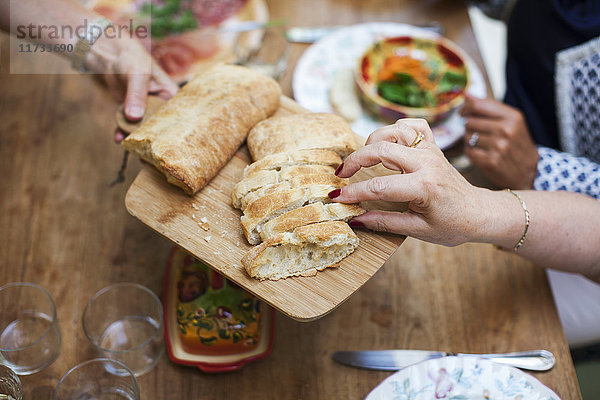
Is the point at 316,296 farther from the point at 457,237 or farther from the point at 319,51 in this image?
the point at 319,51

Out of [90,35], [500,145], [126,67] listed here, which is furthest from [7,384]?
[500,145]

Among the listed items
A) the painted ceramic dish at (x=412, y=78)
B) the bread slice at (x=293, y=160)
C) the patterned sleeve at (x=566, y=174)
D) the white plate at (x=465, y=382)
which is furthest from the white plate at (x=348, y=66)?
the white plate at (x=465, y=382)

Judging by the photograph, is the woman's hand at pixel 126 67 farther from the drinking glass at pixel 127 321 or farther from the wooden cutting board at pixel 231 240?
the drinking glass at pixel 127 321

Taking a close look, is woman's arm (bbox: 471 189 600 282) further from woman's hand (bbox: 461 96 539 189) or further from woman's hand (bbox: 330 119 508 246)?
woman's hand (bbox: 461 96 539 189)

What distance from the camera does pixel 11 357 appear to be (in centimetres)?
140

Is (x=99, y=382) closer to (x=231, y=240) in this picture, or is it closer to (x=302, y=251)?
(x=231, y=240)

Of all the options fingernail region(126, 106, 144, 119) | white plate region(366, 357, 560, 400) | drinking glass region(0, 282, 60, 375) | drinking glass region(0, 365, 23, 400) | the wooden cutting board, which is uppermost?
fingernail region(126, 106, 144, 119)

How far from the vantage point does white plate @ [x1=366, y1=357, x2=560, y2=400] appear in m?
1.33

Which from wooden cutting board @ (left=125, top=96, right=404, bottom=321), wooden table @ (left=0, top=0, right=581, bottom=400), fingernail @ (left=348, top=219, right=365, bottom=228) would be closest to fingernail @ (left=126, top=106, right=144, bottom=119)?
wooden cutting board @ (left=125, top=96, right=404, bottom=321)

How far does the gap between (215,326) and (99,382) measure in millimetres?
344

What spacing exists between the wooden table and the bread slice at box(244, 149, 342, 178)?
0.52 metres

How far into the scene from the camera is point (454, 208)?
1260mm

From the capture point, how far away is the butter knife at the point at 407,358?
148 cm

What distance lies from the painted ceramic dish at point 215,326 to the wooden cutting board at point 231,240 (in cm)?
23
